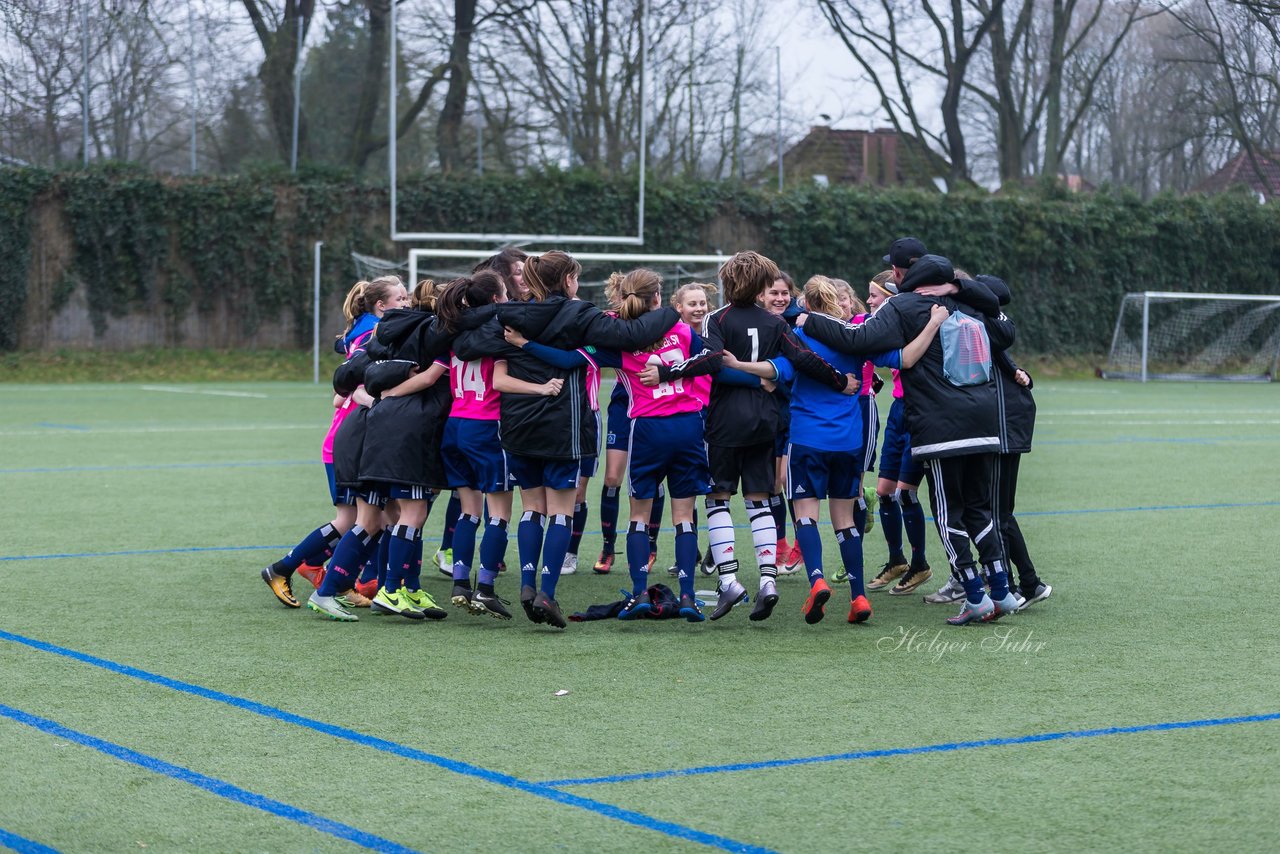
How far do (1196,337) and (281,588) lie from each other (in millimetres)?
32223

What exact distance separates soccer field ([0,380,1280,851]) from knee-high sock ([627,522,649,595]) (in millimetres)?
206

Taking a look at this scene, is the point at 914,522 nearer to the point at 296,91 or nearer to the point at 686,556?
the point at 686,556

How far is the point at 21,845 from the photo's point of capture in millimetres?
3760

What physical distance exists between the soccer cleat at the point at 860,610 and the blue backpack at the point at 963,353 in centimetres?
107

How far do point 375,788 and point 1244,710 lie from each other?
9.73 ft

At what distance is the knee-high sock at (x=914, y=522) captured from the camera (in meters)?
7.79

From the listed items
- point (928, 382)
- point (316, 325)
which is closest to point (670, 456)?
point (928, 382)

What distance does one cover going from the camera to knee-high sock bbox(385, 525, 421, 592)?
6988 mm

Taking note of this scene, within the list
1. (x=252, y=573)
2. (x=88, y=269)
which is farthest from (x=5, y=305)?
(x=252, y=573)

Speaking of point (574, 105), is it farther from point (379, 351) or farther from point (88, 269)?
point (379, 351)

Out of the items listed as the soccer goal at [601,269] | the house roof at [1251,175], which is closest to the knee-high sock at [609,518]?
the soccer goal at [601,269]

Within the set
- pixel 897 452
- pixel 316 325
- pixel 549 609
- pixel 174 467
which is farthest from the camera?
pixel 316 325

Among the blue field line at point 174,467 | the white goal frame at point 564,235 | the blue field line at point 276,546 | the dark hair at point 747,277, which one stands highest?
the white goal frame at point 564,235

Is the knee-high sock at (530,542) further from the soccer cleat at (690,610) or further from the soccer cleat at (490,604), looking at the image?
the soccer cleat at (690,610)
